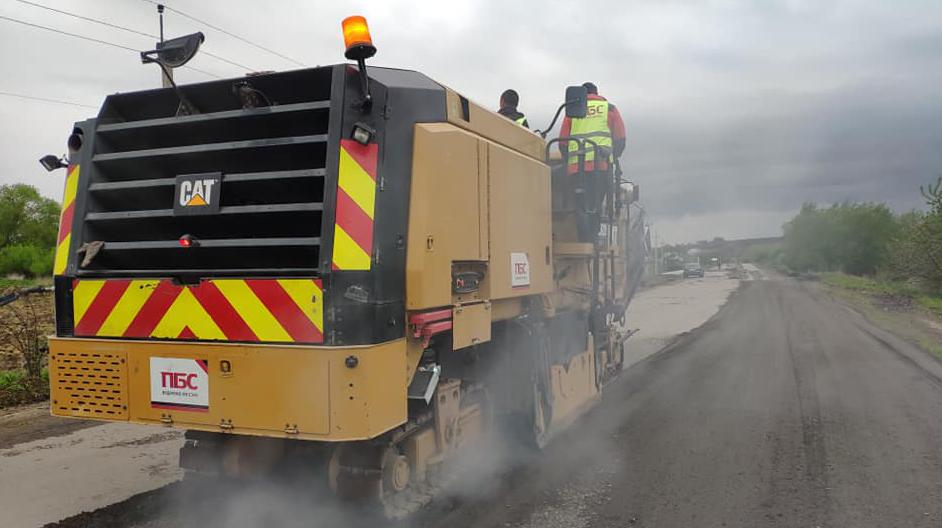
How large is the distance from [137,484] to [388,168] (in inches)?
123

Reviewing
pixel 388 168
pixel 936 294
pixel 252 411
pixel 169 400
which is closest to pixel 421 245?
pixel 388 168

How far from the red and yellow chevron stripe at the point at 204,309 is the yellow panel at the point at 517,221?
1.43 meters

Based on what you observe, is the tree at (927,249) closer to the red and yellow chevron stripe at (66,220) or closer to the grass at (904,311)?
the grass at (904,311)

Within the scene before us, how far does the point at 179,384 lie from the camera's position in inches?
135

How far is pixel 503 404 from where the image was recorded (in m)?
5.15

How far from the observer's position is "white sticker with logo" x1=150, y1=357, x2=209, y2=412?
337 centimetres

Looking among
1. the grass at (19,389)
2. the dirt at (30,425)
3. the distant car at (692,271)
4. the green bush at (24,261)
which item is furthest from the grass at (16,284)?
the distant car at (692,271)

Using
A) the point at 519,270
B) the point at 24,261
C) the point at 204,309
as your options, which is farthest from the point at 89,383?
the point at 24,261

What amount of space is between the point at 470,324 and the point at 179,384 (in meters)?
1.63

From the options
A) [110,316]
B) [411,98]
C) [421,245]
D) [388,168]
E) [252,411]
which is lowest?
[252,411]

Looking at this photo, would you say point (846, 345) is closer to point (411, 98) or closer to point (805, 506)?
point (805, 506)

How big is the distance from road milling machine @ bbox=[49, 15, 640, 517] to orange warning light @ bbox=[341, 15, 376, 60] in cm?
1

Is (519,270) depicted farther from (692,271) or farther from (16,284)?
(692,271)

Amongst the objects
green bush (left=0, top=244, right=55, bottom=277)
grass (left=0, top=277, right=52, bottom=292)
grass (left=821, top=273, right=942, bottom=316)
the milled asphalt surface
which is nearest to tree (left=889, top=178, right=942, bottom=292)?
grass (left=821, top=273, right=942, bottom=316)
